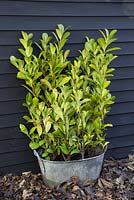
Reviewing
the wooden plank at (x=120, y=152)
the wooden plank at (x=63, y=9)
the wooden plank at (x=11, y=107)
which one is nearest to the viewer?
the wooden plank at (x=63, y=9)

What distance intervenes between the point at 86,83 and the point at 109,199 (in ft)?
2.84

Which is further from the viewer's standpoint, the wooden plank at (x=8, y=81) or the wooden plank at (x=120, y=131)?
the wooden plank at (x=120, y=131)

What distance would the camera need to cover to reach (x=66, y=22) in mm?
2709

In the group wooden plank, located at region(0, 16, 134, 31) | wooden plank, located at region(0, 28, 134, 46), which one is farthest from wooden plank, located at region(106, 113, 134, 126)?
wooden plank, located at region(0, 16, 134, 31)

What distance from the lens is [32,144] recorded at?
248 cm

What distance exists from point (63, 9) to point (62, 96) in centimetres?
73

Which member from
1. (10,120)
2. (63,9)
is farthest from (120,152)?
(63,9)

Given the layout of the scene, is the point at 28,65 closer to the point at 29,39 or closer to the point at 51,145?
the point at 29,39

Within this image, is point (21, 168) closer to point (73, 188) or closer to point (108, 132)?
point (73, 188)

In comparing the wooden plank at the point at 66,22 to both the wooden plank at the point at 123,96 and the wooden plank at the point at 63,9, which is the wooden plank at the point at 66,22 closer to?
the wooden plank at the point at 63,9

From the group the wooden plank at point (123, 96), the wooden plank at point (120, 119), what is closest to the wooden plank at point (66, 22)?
the wooden plank at point (123, 96)

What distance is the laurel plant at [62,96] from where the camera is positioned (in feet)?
7.99

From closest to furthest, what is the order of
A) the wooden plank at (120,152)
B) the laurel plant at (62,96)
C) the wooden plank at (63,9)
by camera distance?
the laurel plant at (62,96) → the wooden plank at (63,9) → the wooden plank at (120,152)

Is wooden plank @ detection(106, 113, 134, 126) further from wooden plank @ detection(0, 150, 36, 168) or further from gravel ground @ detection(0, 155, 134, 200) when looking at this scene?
wooden plank @ detection(0, 150, 36, 168)
